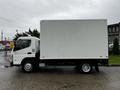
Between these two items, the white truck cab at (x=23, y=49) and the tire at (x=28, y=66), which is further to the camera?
the tire at (x=28, y=66)

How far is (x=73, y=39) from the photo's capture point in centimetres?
1077

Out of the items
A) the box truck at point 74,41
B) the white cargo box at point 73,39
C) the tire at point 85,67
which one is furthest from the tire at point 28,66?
the tire at point 85,67

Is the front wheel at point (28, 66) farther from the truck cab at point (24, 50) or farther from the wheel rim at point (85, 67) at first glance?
the wheel rim at point (85, 67)

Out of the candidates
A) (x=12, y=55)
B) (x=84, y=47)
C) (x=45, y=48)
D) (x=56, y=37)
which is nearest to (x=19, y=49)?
(x=12, y=55)

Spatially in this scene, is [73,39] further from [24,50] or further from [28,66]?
A: [28,66]

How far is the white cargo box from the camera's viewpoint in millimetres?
10688

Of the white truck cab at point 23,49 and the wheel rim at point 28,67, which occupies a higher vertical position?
the white truck cab at point 23,49

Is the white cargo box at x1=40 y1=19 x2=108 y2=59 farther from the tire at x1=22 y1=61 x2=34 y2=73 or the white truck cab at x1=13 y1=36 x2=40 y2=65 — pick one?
the tire at x1=22 y1=61 x2=34 y2=73

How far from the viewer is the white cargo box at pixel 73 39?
10688 mm

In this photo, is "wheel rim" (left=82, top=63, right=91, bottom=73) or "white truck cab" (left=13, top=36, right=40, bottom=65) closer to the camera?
"wheel rim" (left=82, top=63, right=91, bottom=73)

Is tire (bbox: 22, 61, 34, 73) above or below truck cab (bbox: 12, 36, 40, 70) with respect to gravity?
below

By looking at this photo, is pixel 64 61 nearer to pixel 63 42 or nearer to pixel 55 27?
pixel 63 42

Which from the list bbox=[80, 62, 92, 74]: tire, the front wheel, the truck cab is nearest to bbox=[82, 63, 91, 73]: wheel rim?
bbox=[80, 62, 92, 74]: tire

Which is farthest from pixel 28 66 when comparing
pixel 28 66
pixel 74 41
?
pixel 74 41
